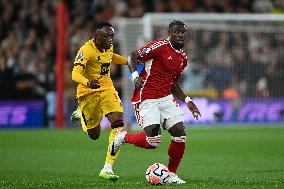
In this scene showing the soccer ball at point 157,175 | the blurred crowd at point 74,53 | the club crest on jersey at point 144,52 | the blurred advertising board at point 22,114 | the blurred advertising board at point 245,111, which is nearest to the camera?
the soccer ball at point 157,175

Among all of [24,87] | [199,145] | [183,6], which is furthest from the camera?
[183,6]

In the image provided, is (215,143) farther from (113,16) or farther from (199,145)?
(113,16)

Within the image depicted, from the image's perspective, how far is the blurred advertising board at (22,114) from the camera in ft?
82.6

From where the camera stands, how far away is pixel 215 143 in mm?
19109

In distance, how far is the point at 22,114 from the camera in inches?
1000

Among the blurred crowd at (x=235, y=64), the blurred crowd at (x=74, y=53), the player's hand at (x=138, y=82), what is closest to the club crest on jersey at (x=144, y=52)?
the player's hand at (x=138, y=82)

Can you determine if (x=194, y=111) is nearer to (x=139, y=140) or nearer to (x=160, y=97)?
(x=160, y=97)

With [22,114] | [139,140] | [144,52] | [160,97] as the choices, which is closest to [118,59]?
[144,52]

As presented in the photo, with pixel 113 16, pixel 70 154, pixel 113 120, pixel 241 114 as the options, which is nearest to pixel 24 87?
pixel 113 16

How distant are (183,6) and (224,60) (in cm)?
473

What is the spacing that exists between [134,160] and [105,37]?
11.1 ft

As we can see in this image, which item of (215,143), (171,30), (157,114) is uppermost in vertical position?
(171,30)

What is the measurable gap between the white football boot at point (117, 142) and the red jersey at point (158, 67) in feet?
1.65

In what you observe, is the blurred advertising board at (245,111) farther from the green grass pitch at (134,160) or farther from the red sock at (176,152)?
the red sock at (176,152)
